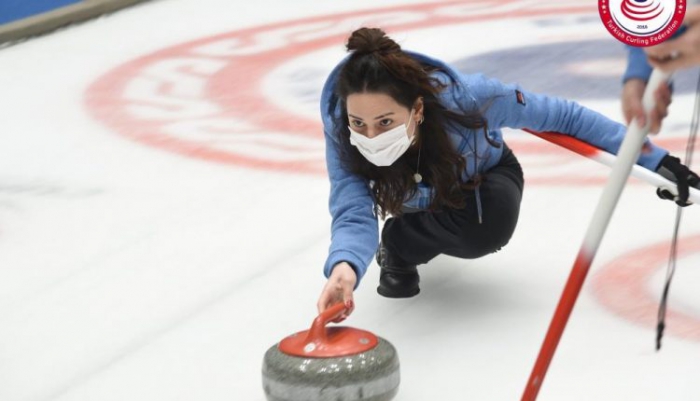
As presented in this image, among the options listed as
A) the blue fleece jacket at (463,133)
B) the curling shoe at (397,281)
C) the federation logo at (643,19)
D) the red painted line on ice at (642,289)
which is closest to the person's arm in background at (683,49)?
the federation logo at (643,19)

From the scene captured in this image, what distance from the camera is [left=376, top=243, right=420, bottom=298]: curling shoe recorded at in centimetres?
217

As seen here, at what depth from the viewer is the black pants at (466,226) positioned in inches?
81.8

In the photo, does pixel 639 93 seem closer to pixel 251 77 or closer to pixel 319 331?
pixel 319 331

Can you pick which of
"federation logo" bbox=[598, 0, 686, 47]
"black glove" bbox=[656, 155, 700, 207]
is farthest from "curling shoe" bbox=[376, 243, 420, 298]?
"federation logo" bbox=[598, 0, 686, 47]

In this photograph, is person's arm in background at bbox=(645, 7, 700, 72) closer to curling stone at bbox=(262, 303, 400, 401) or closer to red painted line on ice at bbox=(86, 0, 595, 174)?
curling stone at bbox=(262, 303, 400, 401)

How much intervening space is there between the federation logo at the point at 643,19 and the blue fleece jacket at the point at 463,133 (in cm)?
68

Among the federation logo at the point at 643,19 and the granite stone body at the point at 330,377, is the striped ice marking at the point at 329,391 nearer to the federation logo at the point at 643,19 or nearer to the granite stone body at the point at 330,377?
the granite stone body at the point at 330,377

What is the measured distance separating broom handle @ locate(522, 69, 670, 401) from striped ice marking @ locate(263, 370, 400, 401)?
21cm

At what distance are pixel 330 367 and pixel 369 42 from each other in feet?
1.73

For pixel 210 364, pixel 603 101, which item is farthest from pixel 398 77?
pixel 603 101

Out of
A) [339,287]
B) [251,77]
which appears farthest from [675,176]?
[251,77]

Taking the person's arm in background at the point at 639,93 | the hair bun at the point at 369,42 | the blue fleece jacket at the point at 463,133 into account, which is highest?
the person's arm in background at the point at 639,93

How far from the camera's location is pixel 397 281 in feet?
7.10

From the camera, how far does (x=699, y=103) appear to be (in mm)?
1295
